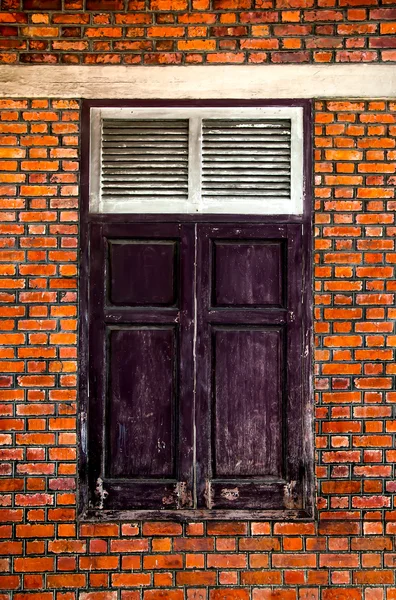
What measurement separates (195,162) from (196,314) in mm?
939

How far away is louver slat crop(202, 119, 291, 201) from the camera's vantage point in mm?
3578

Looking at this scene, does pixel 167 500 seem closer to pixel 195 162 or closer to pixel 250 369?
pixel 250 369

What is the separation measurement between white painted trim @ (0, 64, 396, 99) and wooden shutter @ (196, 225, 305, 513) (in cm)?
85

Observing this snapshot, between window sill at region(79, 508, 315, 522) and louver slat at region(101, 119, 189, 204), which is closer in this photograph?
window sill at region(79, 508, 315, 522)

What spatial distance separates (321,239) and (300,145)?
60 centimetres

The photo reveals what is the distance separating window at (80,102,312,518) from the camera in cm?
351

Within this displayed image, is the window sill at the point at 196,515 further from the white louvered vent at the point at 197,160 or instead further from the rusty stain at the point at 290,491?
the white louvered vent at the point at 197,160

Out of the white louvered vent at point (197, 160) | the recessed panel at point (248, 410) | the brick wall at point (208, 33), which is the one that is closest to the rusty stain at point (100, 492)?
the recessed panel at point (248, 410)

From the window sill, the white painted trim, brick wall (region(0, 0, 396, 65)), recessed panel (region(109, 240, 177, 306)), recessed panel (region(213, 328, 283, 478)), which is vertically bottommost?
the window sill

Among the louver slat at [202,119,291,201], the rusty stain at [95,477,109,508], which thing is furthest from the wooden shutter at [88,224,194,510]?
the louver slat at [202,119,291,201]

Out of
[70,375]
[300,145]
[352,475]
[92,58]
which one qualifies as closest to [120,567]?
[70,375]

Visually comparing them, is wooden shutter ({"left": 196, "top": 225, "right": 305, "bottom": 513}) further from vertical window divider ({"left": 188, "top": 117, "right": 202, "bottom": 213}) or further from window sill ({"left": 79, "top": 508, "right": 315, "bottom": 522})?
vertical window divider ({"left": 188, "top": 117, "right": 202, "bottom": 213})

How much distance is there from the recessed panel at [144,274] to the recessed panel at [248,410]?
512 mm

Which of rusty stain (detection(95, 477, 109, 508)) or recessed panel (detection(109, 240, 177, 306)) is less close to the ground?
recessed panel (detection(109, 240, 177, 306))
